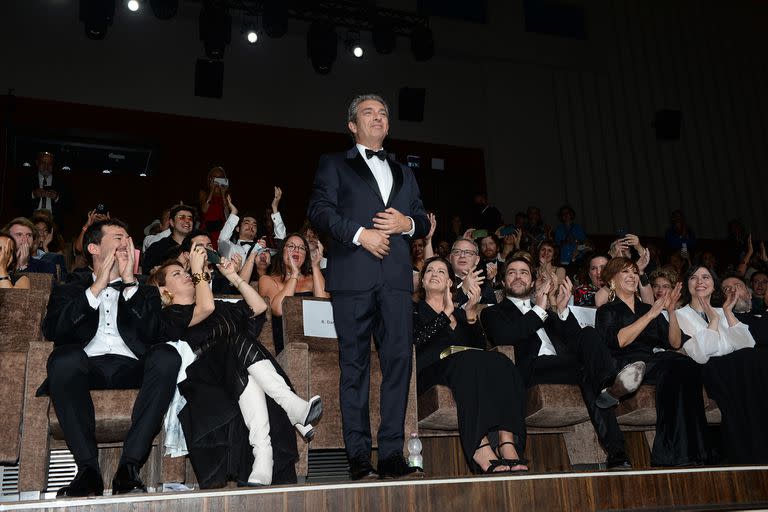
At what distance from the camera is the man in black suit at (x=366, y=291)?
2.30 metres

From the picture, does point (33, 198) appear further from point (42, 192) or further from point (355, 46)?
point (355, 46)

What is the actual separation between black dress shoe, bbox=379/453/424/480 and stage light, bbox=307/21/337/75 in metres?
5.98

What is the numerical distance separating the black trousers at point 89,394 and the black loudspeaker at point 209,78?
5.85m

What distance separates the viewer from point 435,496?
1.97m

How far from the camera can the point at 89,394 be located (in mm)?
2305

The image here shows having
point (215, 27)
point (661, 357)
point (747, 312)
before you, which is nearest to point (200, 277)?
point (661, 357)

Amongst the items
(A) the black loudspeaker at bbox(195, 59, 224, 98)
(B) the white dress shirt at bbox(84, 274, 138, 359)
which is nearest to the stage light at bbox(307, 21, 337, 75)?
(A) the black loudspeaker at bbox(195, 59, 224, 98)

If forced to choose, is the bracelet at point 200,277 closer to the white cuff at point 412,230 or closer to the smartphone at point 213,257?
the smartphone at point 213,257

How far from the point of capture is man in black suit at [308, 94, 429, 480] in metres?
2.30

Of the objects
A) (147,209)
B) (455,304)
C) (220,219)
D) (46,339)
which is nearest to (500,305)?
(455,304)

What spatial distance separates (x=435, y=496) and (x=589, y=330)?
127 cm

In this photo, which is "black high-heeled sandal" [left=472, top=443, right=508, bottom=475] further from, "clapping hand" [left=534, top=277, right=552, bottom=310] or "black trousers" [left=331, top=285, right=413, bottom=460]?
"clapping hand" [left=534, top=277, right=552, bottom=310]

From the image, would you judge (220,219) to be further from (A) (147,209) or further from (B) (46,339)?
(B) (46,339)

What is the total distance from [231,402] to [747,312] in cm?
245
